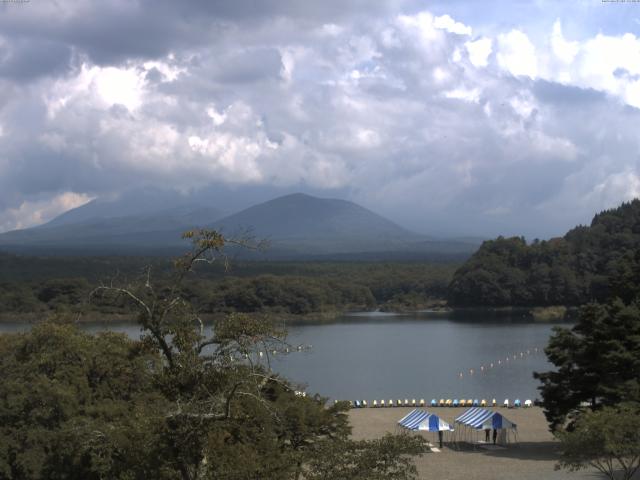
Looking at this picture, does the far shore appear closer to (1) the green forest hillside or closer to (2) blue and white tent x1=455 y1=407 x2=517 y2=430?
(1) the green forest hillside

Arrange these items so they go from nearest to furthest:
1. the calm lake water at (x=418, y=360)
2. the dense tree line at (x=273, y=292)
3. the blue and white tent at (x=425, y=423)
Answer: the blue and white tent at (x=425, y=423)
the calm lake water at (x=418, y=360)
the dense tree line at (x=273, y=292)

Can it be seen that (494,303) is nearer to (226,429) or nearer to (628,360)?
(628,360)

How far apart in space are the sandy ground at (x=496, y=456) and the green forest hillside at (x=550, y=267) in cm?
5586

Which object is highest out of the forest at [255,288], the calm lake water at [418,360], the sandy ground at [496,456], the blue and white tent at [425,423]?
the forest at [255,288]

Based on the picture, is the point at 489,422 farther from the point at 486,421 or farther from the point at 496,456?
the point at 496,456

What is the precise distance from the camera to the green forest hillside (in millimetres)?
83562

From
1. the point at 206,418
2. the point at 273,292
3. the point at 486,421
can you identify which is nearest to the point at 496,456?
the point at 486,421

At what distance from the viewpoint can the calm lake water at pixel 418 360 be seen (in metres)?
35.7

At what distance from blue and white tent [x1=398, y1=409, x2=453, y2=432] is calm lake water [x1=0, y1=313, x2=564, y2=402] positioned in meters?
4.26

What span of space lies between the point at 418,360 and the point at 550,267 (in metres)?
46.0

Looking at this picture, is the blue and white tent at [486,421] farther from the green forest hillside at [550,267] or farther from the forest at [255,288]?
the green forest hillside at [550,267]

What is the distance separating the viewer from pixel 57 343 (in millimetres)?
19453

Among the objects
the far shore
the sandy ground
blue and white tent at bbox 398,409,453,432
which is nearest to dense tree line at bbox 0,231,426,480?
the sandy ground

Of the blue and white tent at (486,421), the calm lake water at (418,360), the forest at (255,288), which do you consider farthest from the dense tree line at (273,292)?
the blue and white tent at (486,421)
